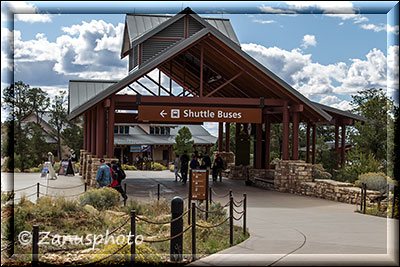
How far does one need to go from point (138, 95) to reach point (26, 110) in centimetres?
2555

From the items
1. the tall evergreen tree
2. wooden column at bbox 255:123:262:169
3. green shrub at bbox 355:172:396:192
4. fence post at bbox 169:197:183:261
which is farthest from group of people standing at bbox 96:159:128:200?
the tall evergreen tree

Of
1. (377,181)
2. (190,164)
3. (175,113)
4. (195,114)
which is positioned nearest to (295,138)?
(195,114)

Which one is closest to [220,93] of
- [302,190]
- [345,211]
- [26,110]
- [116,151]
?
[302,190]

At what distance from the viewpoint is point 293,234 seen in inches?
480

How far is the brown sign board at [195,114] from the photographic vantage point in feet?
69.9

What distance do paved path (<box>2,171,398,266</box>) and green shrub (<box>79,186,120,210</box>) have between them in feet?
12.6

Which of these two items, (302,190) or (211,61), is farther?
(211,61)

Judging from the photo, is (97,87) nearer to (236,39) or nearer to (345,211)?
(236,39)

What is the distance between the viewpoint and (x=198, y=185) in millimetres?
13766

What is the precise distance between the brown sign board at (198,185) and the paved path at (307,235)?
5.07 feet

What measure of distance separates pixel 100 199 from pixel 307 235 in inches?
249

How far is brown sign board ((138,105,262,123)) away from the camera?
21312 mm

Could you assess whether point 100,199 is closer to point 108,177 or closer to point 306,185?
point 108,177

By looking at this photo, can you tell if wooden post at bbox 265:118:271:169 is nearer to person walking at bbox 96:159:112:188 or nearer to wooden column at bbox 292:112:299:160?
wooden column at bbox 292:112:299:160
